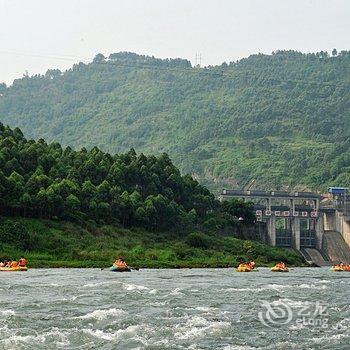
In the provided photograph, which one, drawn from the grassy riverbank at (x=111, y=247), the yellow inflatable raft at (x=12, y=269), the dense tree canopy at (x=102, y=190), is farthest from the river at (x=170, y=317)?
the dense tree canopy at (x=102, y=190)

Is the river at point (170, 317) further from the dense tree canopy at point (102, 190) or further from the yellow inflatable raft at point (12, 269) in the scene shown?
the dense tree canopy at point (102, 190)

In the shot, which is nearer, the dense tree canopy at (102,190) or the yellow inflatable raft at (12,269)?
the yellow inflatable raft at (12,269)

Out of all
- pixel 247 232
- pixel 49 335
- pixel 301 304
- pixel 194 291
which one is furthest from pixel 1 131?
pixel 49 335

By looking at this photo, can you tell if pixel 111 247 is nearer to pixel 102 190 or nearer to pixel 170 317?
pixel 102 190

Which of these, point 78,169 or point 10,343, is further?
point 78,169

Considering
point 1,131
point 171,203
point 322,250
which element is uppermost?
point 1,131

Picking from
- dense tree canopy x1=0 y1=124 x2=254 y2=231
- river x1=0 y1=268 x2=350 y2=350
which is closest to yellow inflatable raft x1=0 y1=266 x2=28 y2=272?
river x1=0 y1=268 x2=350 y2=350

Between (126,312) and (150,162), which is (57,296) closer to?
(126,312)
